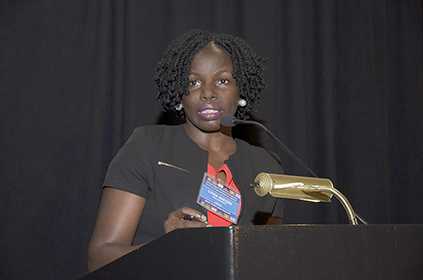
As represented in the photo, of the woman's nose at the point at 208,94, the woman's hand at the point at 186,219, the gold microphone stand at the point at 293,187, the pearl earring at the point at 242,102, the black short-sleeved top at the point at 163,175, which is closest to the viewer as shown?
the gold microphone stand at the point at 293,187

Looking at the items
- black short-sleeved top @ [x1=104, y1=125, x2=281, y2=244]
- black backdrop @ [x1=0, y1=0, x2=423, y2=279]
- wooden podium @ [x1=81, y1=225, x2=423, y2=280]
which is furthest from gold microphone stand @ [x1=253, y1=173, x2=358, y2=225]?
black backdrop @ [x1=0, y1=0, x2=423, y2=279]

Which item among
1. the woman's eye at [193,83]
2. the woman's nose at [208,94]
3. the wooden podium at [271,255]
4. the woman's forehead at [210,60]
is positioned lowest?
the wooden podium at [271,255]

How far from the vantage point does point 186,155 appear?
167 cm

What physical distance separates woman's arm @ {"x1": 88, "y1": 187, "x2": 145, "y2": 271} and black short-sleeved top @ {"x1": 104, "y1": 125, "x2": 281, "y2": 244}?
26mm

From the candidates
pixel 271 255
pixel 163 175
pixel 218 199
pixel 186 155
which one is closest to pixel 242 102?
pixel 186 155

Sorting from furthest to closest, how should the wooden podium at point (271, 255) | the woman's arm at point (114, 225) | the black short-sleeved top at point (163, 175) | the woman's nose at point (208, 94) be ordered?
the woman's nose at point (208, 94), the black short-sleeved top at point (163, 175), the woman's arm at point (114, 225), the wooden podium at point (271, 255)

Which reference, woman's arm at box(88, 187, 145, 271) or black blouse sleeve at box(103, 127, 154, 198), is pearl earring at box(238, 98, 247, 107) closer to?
black blouse sleeve at box(103, 127, 154, 198)

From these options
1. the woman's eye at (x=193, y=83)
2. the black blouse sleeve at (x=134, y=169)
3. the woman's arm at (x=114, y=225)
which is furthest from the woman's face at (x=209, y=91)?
the woman's arm at (x=114, y=225)

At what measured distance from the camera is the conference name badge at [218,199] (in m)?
1.33

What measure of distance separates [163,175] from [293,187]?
2.04 feet

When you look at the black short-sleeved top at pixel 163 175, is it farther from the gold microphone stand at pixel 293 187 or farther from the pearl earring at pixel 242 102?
the gold microphone stand at pixel 293 187

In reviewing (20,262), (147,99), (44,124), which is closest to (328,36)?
(147,99)

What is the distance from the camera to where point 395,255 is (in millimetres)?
898

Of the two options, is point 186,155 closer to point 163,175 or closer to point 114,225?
→ point 163,175
